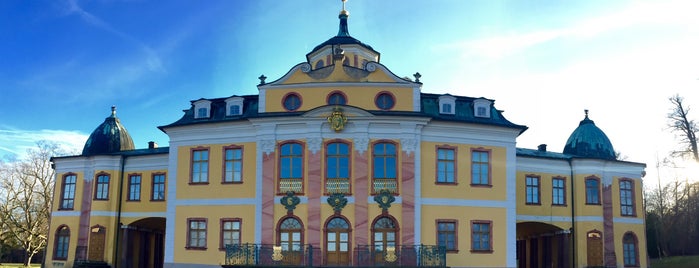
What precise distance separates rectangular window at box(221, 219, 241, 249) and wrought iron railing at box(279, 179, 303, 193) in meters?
2.67

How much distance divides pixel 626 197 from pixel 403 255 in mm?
15313

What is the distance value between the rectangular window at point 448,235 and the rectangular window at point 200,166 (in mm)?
11293

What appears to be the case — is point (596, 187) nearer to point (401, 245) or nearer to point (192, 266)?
point (401, 245)

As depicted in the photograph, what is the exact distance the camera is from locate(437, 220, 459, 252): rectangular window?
2939 cm

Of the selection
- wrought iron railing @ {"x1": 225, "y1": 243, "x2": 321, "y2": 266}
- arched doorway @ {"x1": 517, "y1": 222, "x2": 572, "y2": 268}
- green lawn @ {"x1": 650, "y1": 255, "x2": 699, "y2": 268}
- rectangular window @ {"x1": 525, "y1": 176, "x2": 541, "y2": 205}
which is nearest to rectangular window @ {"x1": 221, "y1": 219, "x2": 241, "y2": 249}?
wrought iron railing @ {"x1": 225, "y1": 243, "x2": 321, "y2": 266}

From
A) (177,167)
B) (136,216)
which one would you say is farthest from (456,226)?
(136,216)

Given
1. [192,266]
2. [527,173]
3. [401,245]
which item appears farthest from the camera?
[527,173]

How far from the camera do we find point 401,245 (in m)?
28.4

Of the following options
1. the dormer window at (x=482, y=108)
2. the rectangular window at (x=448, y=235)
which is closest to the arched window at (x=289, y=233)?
the rectangular window at (x=448, y=235)

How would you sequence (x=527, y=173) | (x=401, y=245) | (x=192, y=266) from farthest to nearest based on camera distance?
(x=527, y=173), (x=192, y=266), (x=401, y=245)

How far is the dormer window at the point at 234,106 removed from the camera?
3142 centimetres

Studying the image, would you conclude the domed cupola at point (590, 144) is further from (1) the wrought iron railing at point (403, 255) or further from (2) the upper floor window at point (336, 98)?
(2) the upper floor window at point (336, 98)

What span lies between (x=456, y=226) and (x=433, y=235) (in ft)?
3.93

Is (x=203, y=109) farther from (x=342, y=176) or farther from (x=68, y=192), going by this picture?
(x=68, y=192)
